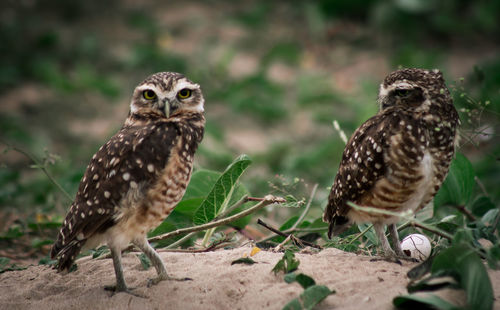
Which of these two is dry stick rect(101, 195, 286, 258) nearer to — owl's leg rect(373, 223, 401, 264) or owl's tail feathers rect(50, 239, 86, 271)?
owl's tail feathers rect(50, 239, 86, 271)

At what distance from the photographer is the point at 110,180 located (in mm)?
3010

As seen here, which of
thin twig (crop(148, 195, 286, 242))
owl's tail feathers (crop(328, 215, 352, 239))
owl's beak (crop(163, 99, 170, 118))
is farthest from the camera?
owl's tail feathers (crop(328, 215, 352, 239))

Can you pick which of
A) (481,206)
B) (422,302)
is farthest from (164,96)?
(481,206)

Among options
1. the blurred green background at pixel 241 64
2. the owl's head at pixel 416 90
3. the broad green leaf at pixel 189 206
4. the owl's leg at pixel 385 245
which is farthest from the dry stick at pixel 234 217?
the blurred green background at pixel 241 64

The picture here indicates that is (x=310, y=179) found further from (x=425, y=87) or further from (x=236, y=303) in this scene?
(x=236, y=303)

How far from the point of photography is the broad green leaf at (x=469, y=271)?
2381mm

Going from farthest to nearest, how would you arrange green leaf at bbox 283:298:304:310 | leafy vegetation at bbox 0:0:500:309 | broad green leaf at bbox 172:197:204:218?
1. leafy vegetation at bbox 0:0:500:309
2. broad green leaf at bbox 172:197:204:218
3. green leaf at bbox 283:298:304:310

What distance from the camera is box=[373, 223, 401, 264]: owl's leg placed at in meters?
3.22

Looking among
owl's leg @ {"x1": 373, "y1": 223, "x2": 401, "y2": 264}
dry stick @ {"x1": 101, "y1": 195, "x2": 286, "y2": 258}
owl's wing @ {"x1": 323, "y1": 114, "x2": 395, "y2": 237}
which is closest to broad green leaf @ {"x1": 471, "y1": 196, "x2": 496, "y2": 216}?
owl's leg @ {"x1": 373, "y1": 223, "x2": 401, "y2": 264}

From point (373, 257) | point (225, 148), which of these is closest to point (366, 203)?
point (373, 257)

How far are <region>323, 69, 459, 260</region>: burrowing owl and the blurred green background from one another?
276 cm

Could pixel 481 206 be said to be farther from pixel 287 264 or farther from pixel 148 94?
pixel 148 94

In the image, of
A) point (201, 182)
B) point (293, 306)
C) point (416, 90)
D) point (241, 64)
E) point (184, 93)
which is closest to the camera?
point (293, 306)

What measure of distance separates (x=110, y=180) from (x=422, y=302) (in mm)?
1628
